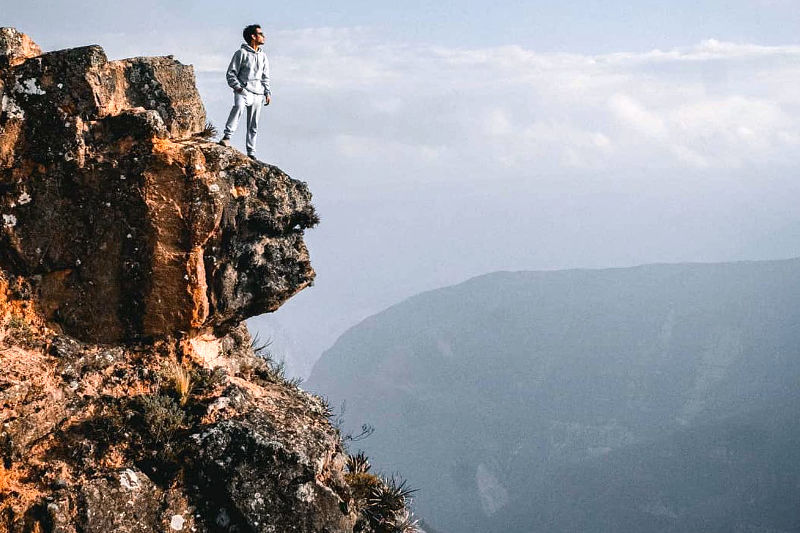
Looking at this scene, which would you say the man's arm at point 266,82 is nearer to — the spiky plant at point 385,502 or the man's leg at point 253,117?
the man's leg at point 253,117

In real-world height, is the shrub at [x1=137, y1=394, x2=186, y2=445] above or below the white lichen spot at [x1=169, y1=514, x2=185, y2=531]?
above

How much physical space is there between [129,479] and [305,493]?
248 centimetres

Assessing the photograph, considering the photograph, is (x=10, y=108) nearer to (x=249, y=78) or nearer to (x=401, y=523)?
(x=249, y=78)

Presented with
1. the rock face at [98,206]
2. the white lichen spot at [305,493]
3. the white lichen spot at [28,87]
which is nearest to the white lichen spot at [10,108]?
the rock face at [98,206]

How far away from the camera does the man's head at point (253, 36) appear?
44.2 ft

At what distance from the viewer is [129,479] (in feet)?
30.6

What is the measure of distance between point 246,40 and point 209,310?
570cm

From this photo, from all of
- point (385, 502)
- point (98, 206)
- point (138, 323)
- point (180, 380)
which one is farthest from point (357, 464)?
point (98, 206)

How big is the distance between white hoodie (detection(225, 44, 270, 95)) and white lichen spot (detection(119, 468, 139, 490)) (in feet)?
24.6

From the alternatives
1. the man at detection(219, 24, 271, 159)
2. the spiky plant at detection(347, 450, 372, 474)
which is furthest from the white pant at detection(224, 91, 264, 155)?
the spiky plant at detection(347, 450, 372, 474)

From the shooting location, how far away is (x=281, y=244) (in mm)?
12211

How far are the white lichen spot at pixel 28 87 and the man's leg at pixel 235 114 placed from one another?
3.28 metres

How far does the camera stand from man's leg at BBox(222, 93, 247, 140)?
1302 centimetres

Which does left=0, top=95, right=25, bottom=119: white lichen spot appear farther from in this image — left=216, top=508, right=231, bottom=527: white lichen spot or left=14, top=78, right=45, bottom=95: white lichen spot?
left=216, top=508, right=231, bottom=527: white lichen spot
